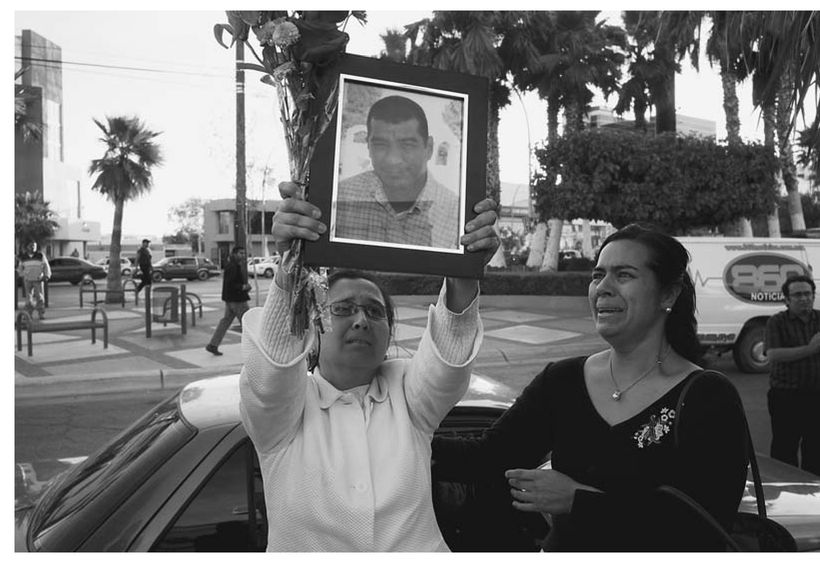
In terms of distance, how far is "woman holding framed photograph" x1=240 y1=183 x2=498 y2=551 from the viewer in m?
1.62

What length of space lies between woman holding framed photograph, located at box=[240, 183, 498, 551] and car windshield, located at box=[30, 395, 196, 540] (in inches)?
32.1

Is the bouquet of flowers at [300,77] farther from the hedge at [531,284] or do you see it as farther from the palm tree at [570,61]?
the palm tree at [570,61]

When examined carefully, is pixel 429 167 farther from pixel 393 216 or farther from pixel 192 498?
pixel 192 498

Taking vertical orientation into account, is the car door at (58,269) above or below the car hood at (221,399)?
below

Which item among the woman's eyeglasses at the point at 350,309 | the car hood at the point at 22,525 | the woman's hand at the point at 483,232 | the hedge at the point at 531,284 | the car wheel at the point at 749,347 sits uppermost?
the woman's hand at the point at 483,232

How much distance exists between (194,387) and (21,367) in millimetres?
8837

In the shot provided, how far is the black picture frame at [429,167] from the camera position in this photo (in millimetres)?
1592

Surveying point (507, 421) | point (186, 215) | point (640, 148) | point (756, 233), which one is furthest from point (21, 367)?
point (186, 215)

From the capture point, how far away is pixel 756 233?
3619 centimetres

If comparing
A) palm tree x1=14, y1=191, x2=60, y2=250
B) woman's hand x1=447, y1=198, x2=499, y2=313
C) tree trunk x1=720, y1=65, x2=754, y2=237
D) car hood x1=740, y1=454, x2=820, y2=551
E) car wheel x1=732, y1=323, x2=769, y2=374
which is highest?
tree trunk x1=720, y1=65, x2=754, y2=237

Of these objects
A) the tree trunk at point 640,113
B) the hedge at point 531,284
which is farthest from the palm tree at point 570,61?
the hedge at point 531,284

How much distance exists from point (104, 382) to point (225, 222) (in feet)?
206

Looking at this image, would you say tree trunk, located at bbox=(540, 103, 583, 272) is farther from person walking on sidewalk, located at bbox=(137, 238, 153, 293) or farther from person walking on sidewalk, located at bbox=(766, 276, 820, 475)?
person walking on sidewalk, located at bbox=(766, 276, 820, 475)

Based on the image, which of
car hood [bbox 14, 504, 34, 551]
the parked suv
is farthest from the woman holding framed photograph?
the parked suv
